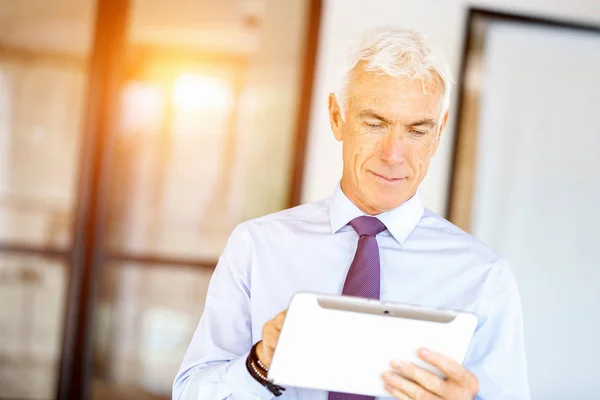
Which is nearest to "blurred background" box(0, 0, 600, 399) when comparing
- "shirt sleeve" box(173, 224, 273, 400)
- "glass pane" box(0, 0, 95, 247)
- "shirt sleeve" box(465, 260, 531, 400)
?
"glass pane" box(0, 0, 95, 247)

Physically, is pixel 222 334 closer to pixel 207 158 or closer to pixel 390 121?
pixel 390 121

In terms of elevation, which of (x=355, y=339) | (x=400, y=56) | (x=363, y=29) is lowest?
(x=355, y=339)

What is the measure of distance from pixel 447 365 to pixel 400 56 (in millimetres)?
662

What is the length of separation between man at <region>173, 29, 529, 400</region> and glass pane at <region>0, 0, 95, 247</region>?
7.88 feet

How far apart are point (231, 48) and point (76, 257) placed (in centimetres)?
131

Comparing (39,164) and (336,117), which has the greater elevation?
(336,117)

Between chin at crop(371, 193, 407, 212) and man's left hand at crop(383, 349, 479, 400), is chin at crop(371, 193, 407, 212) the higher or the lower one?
the higher one

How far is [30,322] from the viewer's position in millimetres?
3941

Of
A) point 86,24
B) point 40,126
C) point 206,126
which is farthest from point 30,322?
point 86,24

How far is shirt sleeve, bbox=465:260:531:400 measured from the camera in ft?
5.11

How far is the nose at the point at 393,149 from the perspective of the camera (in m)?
1.62

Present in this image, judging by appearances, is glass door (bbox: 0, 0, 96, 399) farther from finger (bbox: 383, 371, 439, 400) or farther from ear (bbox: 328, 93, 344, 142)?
finger (bbox: 383, 371, 439, 400)

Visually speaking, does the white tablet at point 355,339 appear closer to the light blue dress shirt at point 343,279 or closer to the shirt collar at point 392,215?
the light blue dress shirt at point 343,279

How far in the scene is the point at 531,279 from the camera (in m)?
3.86
